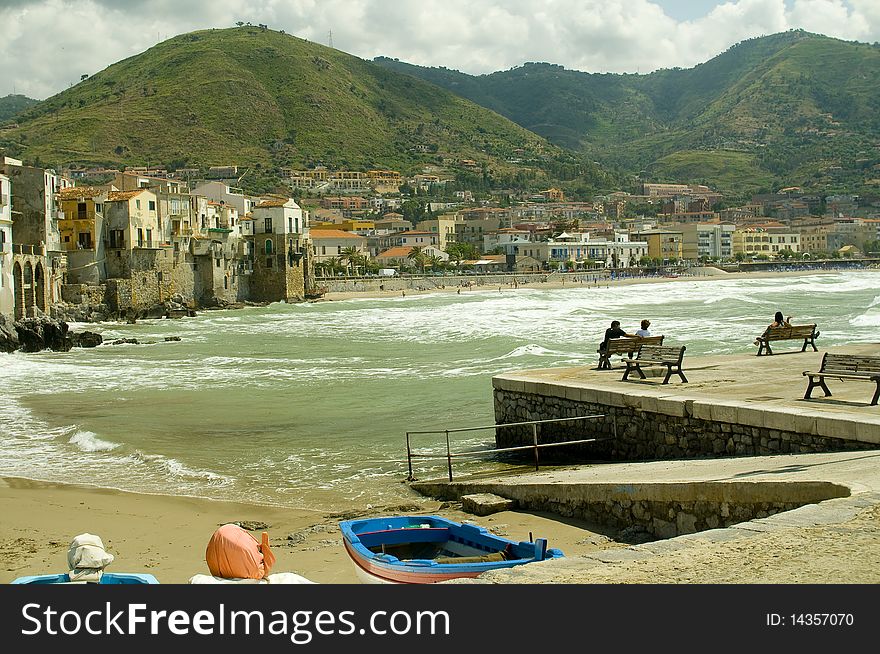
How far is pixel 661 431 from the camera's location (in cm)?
1170

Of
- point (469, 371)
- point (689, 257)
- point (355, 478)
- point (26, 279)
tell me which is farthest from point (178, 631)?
point (689, 257)

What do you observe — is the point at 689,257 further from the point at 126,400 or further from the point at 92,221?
the point at 126,400

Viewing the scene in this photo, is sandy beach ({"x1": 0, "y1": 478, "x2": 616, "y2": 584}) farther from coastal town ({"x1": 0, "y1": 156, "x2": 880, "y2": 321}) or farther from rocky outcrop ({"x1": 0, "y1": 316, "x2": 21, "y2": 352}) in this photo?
coastal town ({"x1": 0, "y1": 156, "x2": 880, "y2": 321})

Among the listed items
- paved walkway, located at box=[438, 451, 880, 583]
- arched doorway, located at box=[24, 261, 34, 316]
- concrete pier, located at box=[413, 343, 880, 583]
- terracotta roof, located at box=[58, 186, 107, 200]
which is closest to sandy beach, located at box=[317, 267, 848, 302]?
terracotta roof, located at box=[58, 186, 107, 200]

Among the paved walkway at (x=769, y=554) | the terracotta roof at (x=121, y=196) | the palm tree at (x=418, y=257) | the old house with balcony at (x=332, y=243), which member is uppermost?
the terracotta roof at (x=121, y=196)

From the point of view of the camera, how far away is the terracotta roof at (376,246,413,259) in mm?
130625

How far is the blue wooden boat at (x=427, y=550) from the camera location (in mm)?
6371

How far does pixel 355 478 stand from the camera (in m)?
13.2

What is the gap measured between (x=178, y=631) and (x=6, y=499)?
10186 mm

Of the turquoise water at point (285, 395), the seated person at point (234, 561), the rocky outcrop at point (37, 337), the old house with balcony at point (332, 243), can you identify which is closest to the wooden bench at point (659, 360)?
the turquoise water at point (285, 395)

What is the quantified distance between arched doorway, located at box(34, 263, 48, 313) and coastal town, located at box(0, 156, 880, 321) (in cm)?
6

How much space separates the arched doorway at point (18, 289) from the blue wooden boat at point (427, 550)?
4600 centimetres

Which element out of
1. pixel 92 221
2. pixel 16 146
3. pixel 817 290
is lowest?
pixel 817 290

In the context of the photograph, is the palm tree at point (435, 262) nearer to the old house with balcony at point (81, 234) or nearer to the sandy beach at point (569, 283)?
the sandy beach at point (569, 283)
